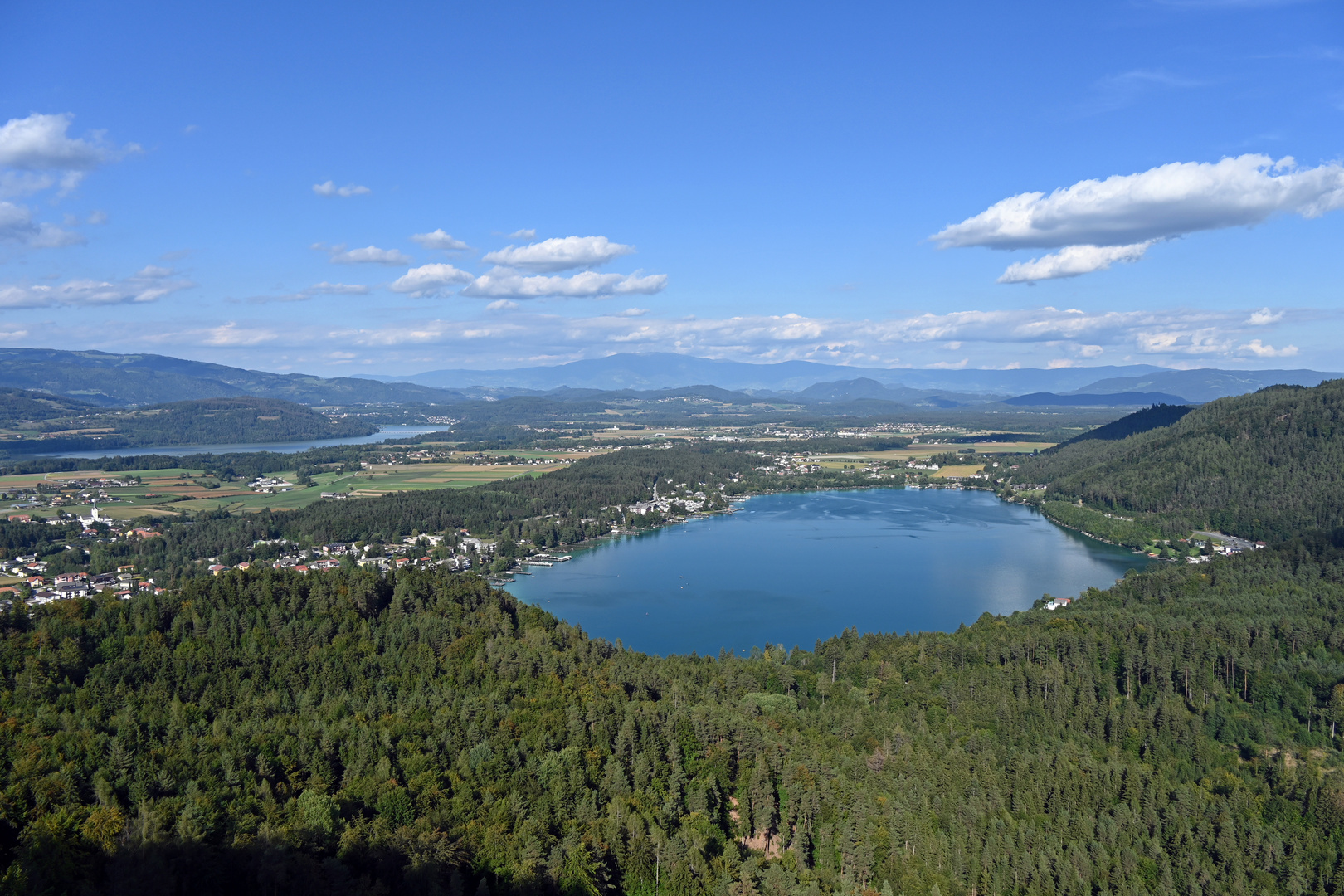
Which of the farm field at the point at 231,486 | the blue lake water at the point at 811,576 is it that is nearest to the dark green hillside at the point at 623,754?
the blue lake water at the point at 811,576

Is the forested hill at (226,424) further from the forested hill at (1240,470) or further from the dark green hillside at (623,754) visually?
the dark green hillside at (623,754)

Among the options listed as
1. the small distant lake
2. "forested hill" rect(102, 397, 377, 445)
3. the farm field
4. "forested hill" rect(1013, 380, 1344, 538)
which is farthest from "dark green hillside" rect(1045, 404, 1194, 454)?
"forested hill" rect(102, 397, 377, 445)

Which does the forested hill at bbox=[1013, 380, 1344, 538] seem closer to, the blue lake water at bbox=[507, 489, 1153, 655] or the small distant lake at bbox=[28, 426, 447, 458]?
the blue lake water at bbox=[507, 489, 1153, 655]

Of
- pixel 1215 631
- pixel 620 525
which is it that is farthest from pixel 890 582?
pixel 620 525

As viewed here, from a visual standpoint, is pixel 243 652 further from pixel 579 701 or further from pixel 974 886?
pixel 974 886

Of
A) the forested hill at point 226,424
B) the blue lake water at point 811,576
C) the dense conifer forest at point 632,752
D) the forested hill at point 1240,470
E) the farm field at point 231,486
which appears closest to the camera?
the dense conifer forest at point 632,752

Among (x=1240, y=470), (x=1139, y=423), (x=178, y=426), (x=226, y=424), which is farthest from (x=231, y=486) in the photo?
(x=1139, y=423)
